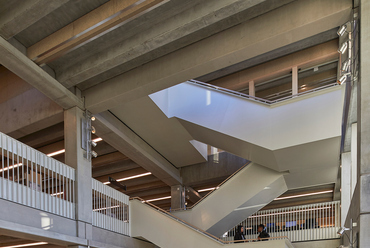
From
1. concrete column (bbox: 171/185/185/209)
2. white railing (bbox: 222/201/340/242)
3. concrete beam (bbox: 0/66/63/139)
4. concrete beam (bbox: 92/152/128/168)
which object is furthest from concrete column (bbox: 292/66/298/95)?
concrete beam (bbox: 92/152/128/168)

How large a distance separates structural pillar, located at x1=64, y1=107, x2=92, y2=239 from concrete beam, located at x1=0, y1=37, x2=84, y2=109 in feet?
1.39

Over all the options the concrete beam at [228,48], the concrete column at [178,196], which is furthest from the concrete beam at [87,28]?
the concrete column at [178,196]

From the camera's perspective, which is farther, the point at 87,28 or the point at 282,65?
the point at 282,65

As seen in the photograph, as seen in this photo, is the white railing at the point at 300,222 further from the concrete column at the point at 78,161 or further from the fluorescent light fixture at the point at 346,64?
the fluorescent light fixture at the point at 346,64

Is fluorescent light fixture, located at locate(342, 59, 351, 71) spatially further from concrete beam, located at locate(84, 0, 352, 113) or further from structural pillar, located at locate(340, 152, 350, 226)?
structural pillar, located at locate(340, 152, 350, 226)

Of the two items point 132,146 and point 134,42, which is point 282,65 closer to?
point 132,146

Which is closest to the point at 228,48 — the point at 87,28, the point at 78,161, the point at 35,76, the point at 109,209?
the point at 87,28

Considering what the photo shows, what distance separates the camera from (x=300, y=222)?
15.7 m

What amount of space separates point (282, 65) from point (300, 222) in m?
7.43

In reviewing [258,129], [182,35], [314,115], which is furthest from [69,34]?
[314,115]

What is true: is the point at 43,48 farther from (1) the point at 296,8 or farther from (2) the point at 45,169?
(1) the point at 296,8

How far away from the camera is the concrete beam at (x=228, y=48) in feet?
28.0

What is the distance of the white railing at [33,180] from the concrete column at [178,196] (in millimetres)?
8894

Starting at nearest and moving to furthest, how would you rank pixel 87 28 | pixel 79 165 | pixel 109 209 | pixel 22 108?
pixel 87 28, pixel 79 165, pixel 109 209, pixel 22 108
